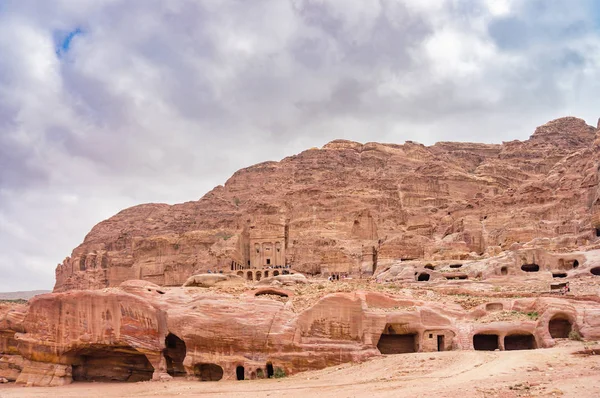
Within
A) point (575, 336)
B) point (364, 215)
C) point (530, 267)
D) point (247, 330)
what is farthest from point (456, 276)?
point (364, 215)

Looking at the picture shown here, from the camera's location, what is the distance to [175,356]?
3616 cm

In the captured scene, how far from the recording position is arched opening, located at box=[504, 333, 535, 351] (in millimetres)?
33375

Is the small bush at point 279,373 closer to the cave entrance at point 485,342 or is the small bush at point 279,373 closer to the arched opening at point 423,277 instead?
the cave entrance at point 485,342

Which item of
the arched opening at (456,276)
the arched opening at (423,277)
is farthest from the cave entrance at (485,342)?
the arched opening at (423,277)

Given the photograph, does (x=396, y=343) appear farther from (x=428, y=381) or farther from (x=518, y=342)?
(x=428, y=381)

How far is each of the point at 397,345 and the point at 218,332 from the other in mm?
9463

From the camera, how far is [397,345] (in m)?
34.4

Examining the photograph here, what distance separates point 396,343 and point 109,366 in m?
16.8

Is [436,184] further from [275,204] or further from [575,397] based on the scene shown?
[575,397]

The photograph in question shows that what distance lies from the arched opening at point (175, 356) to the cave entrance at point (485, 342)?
1576 cm

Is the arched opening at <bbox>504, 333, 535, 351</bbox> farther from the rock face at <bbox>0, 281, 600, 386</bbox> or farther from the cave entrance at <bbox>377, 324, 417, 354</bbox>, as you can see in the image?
the cave entrance at <bbox>377, 324, 417, 354</bbox>

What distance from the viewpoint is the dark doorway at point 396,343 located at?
3412cm

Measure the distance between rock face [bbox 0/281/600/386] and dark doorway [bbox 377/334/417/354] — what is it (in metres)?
0.05

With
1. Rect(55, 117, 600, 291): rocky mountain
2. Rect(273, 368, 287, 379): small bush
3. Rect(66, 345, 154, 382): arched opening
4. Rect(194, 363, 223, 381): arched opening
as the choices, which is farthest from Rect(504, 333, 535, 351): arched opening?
Rect(55, 117, 600, 291): rocky mountain
